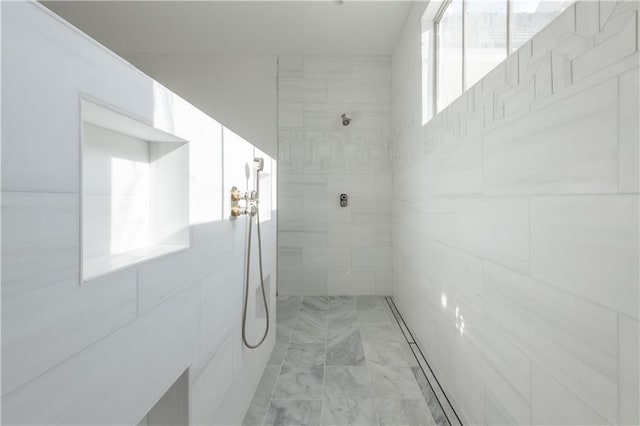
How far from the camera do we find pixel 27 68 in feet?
1.37

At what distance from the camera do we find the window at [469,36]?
3.42 feet

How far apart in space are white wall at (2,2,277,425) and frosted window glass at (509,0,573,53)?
109 cm

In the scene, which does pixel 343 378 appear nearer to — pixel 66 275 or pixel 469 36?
pixel 66 275

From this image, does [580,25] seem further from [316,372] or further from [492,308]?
[316,372]

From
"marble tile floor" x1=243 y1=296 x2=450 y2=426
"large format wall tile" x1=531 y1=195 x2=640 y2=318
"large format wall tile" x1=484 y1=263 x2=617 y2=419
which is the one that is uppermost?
"large format wall tile" x1=531 y1=195 x2=640 y2=318

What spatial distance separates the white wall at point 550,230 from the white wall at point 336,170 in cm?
165

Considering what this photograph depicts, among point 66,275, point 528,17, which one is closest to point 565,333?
point 528,17

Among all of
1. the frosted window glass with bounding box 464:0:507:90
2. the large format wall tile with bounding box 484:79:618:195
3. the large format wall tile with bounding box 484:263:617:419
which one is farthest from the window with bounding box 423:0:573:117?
the large format wall tile with bounding box 484:263:617:419

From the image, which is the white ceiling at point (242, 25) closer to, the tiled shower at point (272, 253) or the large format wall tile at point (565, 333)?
the tiled shower at point (272, 253)

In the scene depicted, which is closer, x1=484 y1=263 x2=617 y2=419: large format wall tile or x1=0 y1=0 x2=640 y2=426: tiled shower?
x1=0 y1=0 x2=640 y2=426: tiled shower

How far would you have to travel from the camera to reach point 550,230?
86 cm

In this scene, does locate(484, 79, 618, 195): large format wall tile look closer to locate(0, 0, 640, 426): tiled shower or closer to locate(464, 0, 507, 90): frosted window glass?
locate(0, 0, 640, 426): tiled shower

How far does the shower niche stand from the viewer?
0.70 meters

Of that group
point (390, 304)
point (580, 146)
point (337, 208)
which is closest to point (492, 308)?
point (580, 146)
